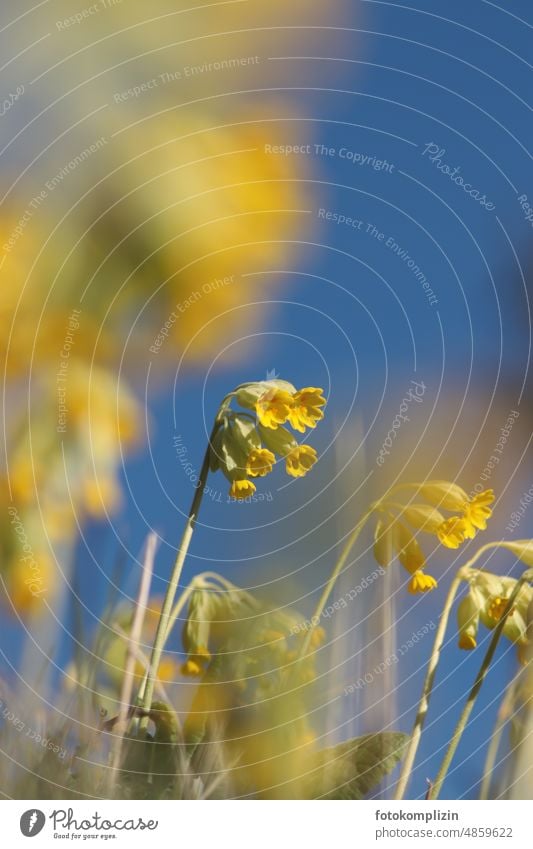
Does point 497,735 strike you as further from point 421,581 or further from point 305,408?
point 305,408

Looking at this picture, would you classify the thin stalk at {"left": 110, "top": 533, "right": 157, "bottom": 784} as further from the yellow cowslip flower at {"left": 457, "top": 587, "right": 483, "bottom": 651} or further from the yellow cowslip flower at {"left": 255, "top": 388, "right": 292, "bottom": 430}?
the yellow cowslip flower at {"left": 457, "top": 587, "right": 483, "bottom": 651}

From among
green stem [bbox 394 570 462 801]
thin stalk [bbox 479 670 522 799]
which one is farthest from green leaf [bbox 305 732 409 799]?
thin stalk [bbox 479 670 522 799]

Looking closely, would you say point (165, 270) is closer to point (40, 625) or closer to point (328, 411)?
point (328, 411)


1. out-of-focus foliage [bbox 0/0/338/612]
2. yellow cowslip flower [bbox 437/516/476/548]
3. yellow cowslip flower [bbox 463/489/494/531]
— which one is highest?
out-of-focus foliage [bbox 0/0/338/612]

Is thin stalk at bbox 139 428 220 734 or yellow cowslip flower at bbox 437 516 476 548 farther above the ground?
yellow cowslip flower at bbox 437 516 476 548
